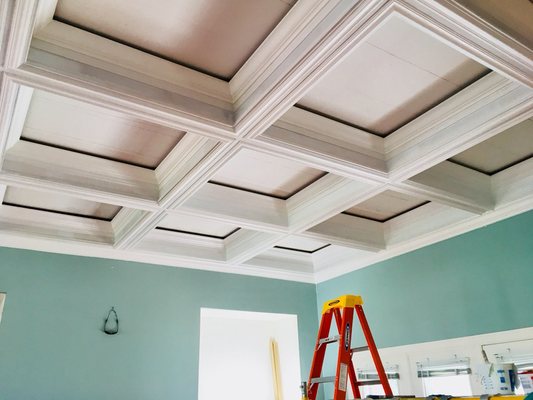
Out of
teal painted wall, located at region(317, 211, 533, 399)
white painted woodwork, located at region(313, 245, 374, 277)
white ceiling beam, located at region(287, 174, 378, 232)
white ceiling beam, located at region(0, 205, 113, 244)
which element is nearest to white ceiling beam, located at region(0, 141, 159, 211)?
white ceiling beam, located at region(0, 205, 113, 244)

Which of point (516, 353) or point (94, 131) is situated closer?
point (94, 131)

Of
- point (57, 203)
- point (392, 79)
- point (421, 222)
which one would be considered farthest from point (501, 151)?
point (57, 203)

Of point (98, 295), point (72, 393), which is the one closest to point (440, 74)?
point (98, 295)

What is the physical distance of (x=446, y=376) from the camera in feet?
12.0

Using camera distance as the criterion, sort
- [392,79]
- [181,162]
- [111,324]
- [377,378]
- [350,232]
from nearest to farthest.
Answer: [392,79], [181,162], [111,324], [350,232], [377,378]

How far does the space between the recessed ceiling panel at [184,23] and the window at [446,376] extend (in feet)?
9.01

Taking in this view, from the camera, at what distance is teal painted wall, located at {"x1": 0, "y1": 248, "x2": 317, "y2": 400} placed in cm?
363

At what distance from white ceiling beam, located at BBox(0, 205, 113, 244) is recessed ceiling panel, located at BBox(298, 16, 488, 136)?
89.9 inches

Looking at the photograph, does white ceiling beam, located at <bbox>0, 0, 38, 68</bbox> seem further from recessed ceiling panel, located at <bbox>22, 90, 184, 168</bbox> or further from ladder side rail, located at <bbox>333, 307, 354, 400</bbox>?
ladder side rail, located at <bbox>333, 307, 354, 400</bbox>

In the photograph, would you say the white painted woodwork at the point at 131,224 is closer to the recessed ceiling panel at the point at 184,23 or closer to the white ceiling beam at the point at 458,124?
the recessed ceiling panel at the point at 184,23

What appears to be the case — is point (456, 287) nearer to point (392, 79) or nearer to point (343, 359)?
point (343, 359)

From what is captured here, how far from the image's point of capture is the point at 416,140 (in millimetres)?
2799

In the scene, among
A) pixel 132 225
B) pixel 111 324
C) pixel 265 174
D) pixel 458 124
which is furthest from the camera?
pixel 111 324

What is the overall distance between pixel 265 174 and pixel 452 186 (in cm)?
125
